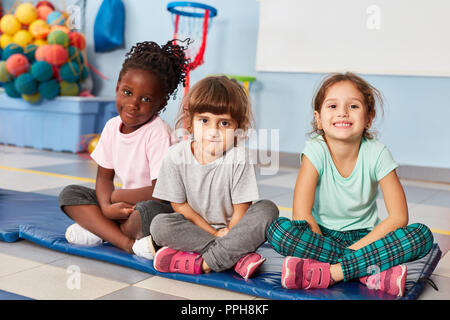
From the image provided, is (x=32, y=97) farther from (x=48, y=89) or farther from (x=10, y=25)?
(x=10, y=25)

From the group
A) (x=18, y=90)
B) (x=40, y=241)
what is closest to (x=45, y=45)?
(x=18, y=90)

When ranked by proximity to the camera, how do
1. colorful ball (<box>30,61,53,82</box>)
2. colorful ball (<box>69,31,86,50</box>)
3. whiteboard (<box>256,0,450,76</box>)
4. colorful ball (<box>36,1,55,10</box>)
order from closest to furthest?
whiteboard (<box>256,0,450,76</box>) < colorful ball (<box>30,61,53,82</box>) < colorful ball (<box>69,31,86,50</box>) < colorful ball (<box>36,1,55,10</box>)

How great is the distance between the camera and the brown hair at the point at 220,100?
129 centimetres

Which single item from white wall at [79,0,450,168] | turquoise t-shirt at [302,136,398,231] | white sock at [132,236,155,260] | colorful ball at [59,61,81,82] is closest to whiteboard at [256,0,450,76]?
white wall at [79,0,450,168]

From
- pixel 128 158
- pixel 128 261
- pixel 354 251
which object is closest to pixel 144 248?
pixel 128 261

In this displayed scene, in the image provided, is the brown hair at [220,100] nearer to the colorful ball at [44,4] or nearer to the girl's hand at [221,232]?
the girl's hand at [221,232]

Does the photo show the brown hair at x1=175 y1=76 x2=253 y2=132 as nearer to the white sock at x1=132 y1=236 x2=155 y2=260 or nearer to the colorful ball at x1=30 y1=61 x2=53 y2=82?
the white sock at x1=132 y1=236 x2=155 y2=260

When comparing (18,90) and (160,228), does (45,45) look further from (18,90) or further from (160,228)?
(160,228)

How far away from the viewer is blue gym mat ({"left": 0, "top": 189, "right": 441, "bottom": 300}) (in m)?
1.13

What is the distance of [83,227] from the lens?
143 centimetres

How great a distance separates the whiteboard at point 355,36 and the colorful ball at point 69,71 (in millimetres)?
1228

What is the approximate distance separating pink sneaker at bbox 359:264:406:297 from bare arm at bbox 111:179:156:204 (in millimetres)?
611
